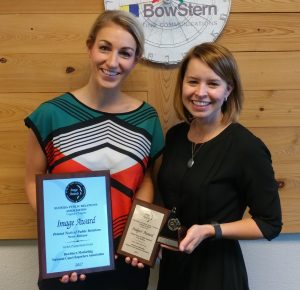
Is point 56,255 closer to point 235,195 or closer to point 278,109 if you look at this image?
point 235,195

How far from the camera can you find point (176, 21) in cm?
126

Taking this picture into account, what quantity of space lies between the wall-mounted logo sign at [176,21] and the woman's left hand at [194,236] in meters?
0.63

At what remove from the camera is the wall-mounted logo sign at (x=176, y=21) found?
1.25 m

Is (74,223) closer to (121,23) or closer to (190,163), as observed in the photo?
(190,163)

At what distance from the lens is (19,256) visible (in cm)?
141

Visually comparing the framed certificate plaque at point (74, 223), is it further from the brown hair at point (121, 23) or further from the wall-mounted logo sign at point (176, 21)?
the wall-mounted logo sign at point (176, 21)

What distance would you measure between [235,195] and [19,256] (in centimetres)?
90

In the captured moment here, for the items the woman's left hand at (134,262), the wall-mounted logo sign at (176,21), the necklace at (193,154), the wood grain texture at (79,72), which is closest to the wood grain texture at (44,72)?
the wood grain texture at (79,72)

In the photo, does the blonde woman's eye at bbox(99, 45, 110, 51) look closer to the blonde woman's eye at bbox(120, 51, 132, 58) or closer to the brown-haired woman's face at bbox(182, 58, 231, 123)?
the blonde woman's eye at bbox(120, 51, 132, 58)

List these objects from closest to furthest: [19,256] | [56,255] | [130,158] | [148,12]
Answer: [56,255]
[130,158]
[148,12]
[19,256]

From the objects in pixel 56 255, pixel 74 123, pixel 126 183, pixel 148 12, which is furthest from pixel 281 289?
pixel 148 12

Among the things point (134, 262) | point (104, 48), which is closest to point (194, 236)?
point (134, 262)

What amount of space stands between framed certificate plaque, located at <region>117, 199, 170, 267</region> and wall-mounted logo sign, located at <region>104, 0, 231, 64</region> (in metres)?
0.56

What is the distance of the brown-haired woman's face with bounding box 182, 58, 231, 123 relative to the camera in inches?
41.0
